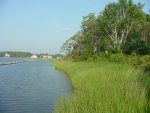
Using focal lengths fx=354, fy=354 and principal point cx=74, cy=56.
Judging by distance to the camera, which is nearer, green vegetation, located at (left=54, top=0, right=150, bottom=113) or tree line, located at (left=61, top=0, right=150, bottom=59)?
green vegetation, located at (left=54, top=0, right=150, bottom=113)

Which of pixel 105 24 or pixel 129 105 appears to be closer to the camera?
pixel 129 105

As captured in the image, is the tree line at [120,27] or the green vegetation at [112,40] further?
the tree line at [120,27]

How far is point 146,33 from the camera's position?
177ft

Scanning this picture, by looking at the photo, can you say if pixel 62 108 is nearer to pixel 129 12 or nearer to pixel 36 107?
pixel 36 107

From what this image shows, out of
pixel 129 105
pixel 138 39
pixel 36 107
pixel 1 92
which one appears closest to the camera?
pixel 129 105

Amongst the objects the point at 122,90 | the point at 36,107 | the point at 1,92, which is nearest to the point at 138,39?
the point at 1,92

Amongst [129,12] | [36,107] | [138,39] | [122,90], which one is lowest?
[36,107]

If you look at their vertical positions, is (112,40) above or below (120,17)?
below

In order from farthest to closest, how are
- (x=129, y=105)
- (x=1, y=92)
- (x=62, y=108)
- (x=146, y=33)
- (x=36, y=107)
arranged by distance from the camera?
→ (x=146, y=33) → (x=1, y=92) → (x=36, y=107) → (x=62, y=108) → (x=129, y=105)

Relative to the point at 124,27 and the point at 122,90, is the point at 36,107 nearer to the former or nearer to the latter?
the point at 122,90

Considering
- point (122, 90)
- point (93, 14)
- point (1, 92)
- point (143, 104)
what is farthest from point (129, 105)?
point (93, 14)

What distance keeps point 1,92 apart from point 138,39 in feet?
90.5

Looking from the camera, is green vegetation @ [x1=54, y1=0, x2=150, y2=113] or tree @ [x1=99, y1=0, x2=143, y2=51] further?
tree @ [x1=99, y1=0, x2=143, y2=51]

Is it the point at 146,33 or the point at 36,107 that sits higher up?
the point at 146,33
